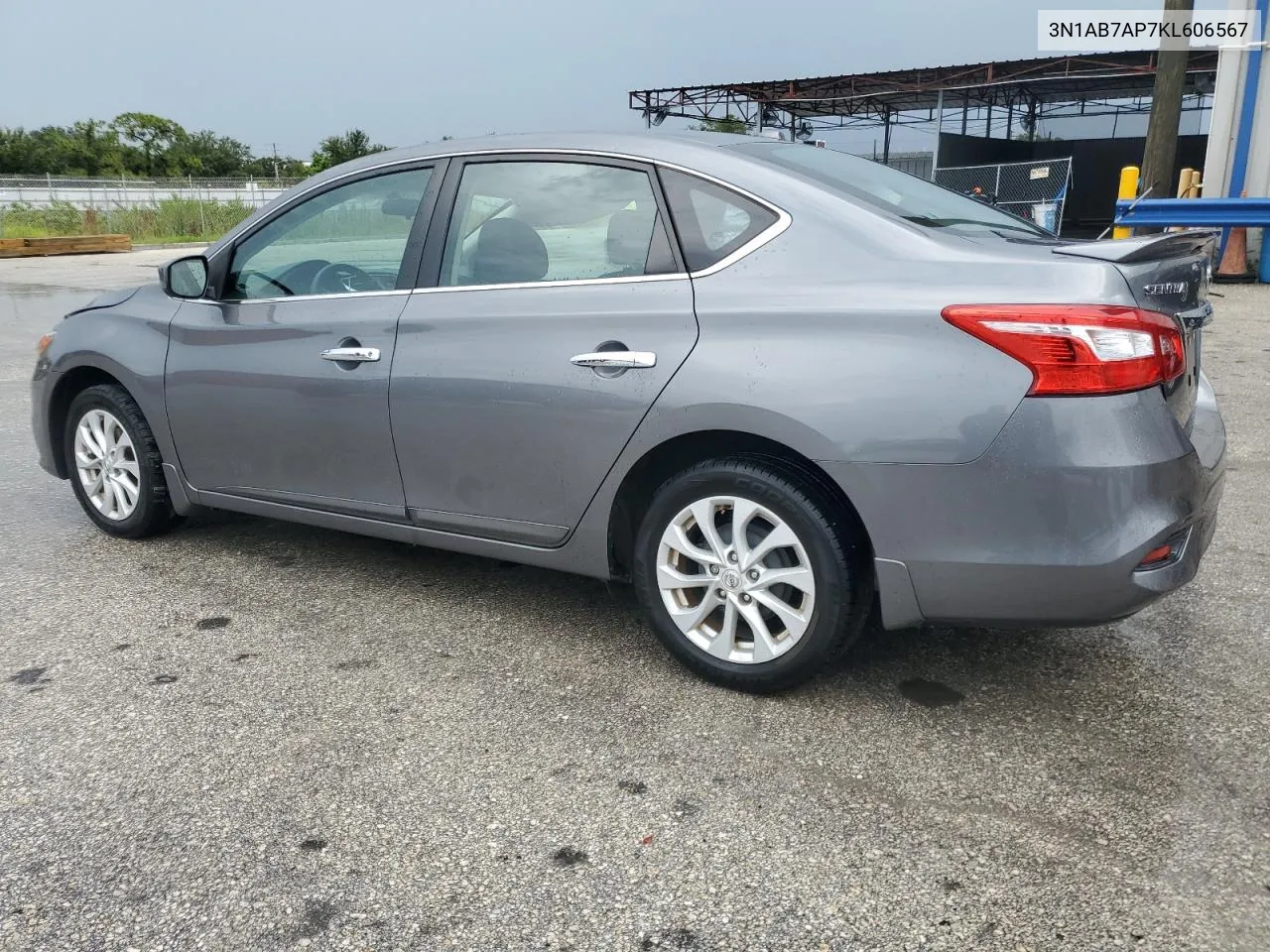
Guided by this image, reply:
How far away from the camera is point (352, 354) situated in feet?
12.2

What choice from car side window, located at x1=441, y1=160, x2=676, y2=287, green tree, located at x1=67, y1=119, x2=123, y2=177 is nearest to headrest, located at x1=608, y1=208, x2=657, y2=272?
car side window, located at x1=441, y1=160, x2=676, y2=287

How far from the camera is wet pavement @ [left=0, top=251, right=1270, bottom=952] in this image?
2201 mm

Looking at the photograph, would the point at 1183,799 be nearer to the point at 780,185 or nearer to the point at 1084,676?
the point at 1084,676

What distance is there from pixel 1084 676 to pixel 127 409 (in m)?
3.78

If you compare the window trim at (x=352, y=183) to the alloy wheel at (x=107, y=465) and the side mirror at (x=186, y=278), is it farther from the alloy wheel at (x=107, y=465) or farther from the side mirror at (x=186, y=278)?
the alloy wheel at (x=107, y=465)

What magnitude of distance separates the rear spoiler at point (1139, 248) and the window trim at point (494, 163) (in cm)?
111

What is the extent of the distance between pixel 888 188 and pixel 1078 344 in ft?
3.47

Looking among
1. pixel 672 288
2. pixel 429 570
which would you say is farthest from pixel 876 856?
pixel 429 570

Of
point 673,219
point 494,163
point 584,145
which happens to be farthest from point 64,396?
point 673,219

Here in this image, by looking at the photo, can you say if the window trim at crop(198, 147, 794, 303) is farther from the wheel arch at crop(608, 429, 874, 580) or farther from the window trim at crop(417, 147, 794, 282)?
the wheel arch at crop(608, 429, 874, 580)

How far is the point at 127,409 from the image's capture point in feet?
14.7

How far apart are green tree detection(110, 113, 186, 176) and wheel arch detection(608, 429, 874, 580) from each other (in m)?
91.7

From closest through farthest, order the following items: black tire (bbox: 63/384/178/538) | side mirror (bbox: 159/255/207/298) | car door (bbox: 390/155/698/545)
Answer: car door (bbox: 390/155/698/545), side mirror (bbox: 159/255/207/298), black tire (bbox: 63/384/178/538)

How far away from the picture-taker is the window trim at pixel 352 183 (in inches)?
146
